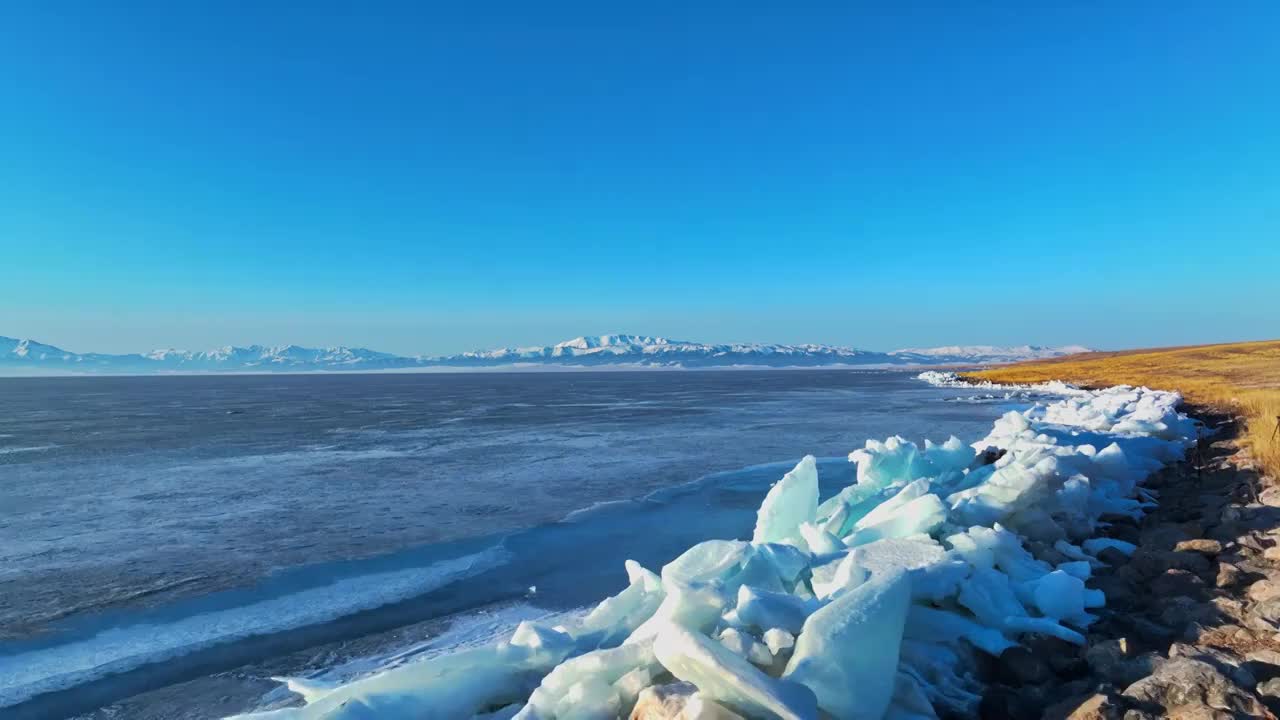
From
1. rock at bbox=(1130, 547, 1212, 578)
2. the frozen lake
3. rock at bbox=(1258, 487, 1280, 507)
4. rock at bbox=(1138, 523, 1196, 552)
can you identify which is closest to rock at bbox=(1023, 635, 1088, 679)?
rock at bbox=(1130, 547, 1212, 578)

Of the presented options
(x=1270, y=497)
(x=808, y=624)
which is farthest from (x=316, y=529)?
(x=1270, y=497)

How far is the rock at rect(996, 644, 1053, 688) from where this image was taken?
3.40 m

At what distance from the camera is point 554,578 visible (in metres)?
6.18

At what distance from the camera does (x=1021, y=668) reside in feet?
11.4

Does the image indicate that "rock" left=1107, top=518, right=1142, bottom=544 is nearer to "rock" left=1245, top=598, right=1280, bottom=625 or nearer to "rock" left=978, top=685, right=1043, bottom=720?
"rock" left=1245, top=598, right=1280, bottom=625

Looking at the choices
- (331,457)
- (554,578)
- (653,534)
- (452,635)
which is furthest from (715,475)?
(331,457)

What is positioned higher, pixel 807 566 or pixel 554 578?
pixel 807 566

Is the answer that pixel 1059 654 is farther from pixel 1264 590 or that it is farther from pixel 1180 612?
pixel 1264 590

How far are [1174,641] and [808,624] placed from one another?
78.1 inches

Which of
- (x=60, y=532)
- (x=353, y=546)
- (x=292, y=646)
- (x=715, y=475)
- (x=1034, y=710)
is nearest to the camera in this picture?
(x=1034, y=710)

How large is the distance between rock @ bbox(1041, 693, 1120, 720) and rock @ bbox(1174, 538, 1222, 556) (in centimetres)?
271

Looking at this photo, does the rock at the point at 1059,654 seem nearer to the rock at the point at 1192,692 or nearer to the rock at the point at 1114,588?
the rock at the point at 1192,692

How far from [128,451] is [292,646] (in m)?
14.5

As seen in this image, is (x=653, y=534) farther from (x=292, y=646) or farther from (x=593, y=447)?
(x=593, y=447)
